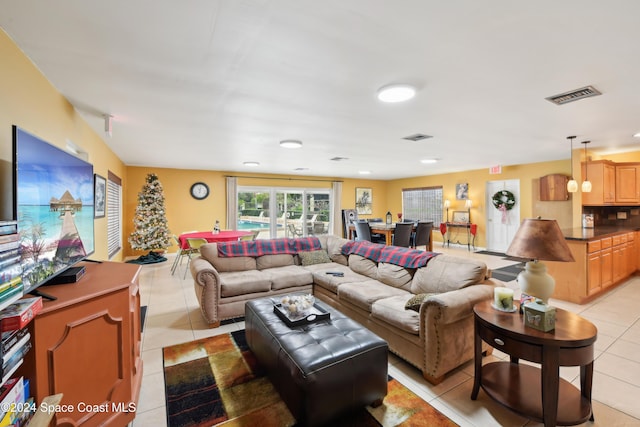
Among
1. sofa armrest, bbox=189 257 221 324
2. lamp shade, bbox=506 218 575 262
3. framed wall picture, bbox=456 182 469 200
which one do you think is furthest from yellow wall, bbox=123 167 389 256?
lamp shade, bbox=506 218 575 262

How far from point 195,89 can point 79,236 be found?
144 cm

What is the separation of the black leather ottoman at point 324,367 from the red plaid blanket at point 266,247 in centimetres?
186

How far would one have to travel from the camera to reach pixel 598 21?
153 cm

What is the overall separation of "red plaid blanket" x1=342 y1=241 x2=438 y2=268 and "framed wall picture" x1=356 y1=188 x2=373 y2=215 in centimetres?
613

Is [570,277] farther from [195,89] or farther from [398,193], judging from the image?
[398,193]

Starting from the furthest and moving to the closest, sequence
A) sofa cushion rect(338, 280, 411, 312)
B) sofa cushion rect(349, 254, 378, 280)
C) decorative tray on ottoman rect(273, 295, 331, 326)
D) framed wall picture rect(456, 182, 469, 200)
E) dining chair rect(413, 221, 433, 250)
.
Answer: framed wall picture rect(456, 182, 469, 200) < dining chair rect(413, 221, 433, 250) < sofa cushion rect(349, 254, 378, 280) < sofa cushion rect(338, 280, 411, 312) < decorative tray on ottoman rect(273, 295, 331, 326)

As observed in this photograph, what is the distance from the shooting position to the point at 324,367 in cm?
155

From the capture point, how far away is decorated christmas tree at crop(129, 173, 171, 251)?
20.1 ft

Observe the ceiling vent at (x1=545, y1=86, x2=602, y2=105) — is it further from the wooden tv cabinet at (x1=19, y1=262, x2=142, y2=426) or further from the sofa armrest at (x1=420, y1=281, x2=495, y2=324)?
the wooden tv cabinet at (x1=19, y1=262, x2=142, y2=426)

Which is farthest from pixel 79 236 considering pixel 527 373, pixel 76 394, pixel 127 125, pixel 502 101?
pixel 502 101

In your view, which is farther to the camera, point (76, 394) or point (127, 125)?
point (127, 125)

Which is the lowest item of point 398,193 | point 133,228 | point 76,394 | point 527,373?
point 527,373

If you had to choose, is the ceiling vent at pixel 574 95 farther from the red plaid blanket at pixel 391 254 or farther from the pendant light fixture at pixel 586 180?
the pendant light fixture at pixel 586 180

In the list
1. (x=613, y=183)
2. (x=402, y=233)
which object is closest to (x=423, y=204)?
(x=402, y=233)
